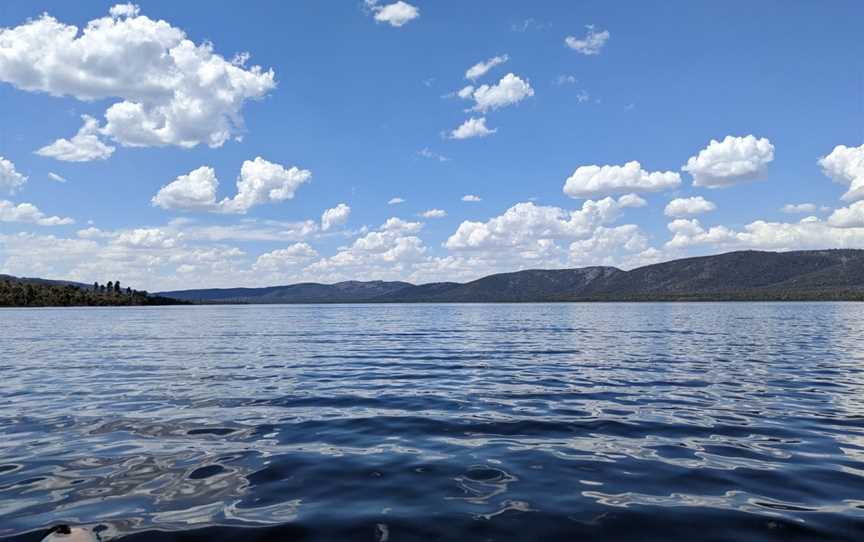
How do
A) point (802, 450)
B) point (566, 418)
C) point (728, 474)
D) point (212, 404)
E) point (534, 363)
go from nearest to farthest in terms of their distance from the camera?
point (728, 474) < point (802, 450) < point (566, 418) < point (212, 404) < point (534, 363)

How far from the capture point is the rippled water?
33.1ft

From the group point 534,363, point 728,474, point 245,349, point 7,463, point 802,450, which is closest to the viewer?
point 728,474

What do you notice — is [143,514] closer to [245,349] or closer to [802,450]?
[802,450]

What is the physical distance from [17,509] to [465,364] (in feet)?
93.1

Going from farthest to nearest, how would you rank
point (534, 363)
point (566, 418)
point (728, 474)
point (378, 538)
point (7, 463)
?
point (534, 363)
point (566, 418)
point (7, 463)
point (728, 474)
point (378, 538)

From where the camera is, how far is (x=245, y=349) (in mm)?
50281

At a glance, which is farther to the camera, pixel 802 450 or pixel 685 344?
pixel 685 344

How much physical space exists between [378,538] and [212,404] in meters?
15.6

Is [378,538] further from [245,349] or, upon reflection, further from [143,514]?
[245,349]

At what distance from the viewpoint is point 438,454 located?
1466 cm

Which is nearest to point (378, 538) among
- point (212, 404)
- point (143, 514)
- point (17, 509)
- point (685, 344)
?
point (143, 514)

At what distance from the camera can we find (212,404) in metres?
22.6

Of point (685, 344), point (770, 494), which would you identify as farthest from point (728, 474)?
point (685, 344)

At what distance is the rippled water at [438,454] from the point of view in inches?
397
